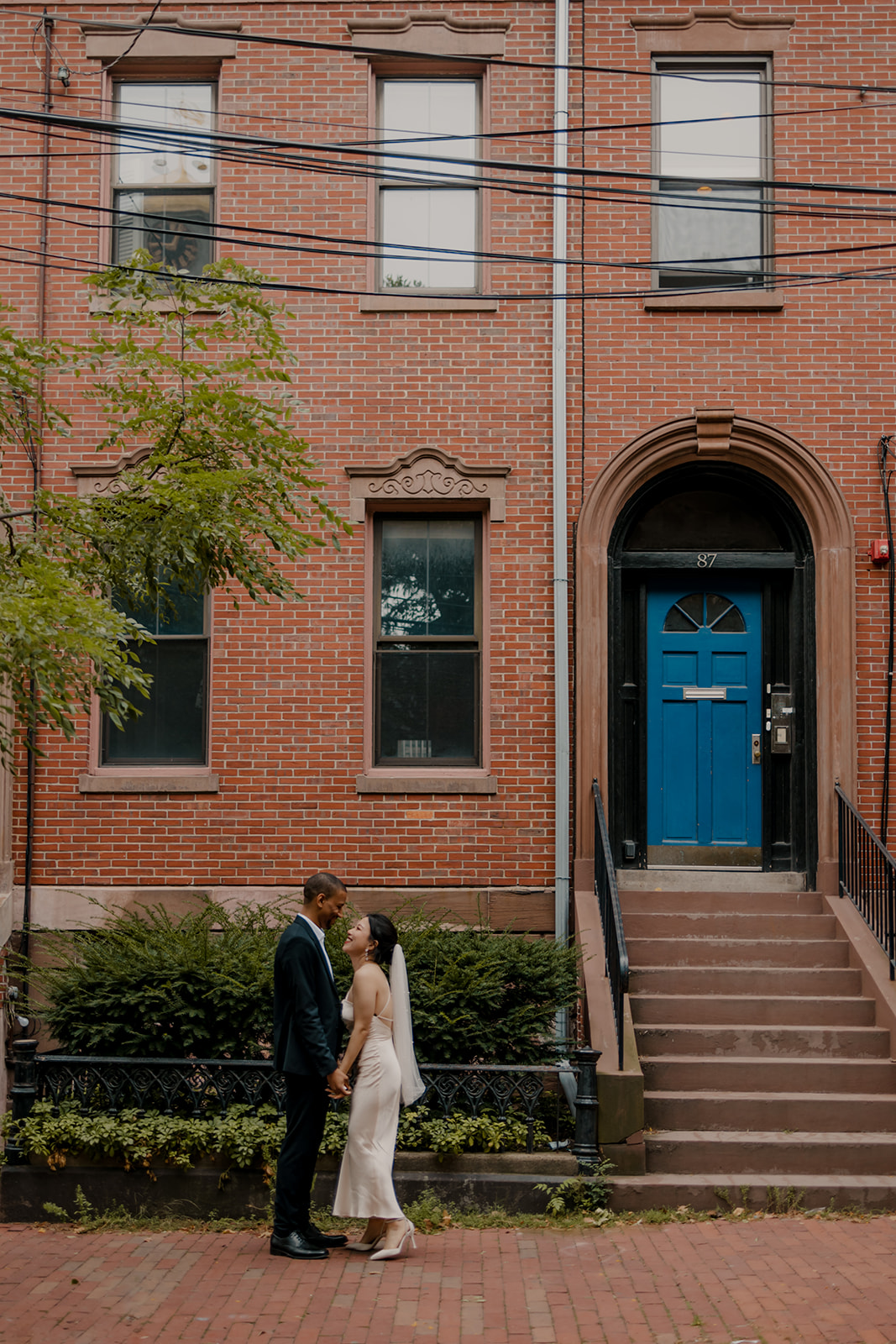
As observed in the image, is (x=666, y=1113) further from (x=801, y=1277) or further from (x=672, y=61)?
(x=672, y=61)

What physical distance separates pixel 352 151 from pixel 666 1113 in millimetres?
6279

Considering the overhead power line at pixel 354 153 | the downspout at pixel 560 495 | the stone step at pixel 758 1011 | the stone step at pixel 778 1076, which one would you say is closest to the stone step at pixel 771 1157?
the stone step at pixel 778 1076

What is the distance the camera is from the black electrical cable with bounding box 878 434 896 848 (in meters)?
9.38

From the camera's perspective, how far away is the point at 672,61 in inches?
395

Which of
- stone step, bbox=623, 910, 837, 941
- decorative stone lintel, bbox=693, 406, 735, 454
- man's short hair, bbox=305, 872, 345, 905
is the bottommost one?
stone step, bbox=623, 910, 837, 941

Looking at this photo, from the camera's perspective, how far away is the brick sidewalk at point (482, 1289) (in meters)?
5.16

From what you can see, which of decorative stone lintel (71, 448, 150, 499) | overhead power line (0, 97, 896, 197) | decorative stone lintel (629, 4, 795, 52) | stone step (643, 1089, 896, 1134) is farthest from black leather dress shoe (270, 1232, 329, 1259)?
decorative stone lintel (629, 4, 795, 52)

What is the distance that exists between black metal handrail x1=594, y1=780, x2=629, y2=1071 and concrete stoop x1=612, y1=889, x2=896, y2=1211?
365 mm

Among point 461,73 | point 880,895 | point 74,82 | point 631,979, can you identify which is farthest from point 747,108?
point 631,979

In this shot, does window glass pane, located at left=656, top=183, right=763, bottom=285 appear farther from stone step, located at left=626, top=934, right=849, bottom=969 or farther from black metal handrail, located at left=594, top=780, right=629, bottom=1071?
stone step, located at left=626, top=934, right=849, bottom=969

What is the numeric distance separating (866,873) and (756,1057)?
1755 mm

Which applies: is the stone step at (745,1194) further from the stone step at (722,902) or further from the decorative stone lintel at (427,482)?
the decorative stone lintel at (427,482)

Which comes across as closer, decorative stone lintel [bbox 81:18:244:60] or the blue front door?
the blue front door

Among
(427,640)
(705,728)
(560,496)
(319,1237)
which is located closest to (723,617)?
(705,728)
